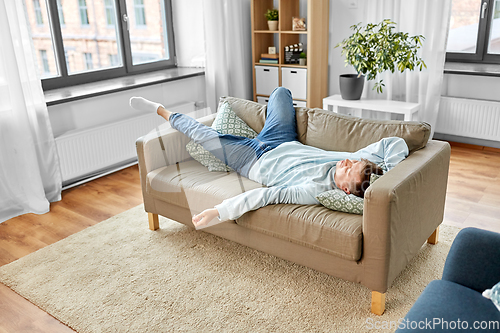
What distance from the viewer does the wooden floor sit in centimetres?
205

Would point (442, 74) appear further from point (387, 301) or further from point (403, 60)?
point (387, 301)

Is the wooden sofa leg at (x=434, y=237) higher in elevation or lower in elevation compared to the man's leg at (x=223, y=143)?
lower

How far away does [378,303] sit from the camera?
6.23ft

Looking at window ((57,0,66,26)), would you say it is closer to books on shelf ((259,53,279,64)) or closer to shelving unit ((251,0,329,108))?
shelving unit ((251,0,329,108))

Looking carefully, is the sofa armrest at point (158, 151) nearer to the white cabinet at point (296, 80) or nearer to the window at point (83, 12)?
the window at point (83, 12)

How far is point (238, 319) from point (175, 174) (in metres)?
0.95

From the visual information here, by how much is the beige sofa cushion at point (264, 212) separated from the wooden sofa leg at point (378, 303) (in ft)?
0.66

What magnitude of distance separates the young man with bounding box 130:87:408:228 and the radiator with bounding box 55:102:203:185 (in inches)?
32.9

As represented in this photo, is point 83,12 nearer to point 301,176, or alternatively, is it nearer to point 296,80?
point 296,80

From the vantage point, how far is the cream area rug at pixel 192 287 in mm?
1912

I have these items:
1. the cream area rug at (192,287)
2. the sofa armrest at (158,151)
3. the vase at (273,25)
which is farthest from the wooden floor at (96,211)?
the vase at (273,25)

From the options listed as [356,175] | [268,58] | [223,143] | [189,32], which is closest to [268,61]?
[268,58]

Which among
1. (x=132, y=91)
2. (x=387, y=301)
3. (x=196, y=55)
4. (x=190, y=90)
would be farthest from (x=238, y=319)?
(x=196, y=55)

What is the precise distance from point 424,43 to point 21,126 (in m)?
3.40
